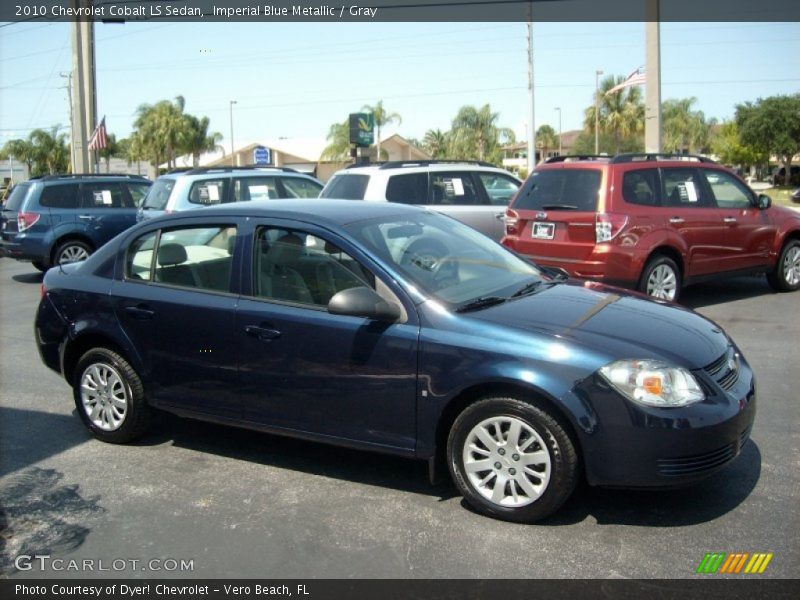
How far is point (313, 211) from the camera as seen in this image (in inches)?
199

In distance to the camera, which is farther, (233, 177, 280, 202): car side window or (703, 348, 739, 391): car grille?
(233, 177, 280, 202): car side window

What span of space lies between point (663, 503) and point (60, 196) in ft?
41.2

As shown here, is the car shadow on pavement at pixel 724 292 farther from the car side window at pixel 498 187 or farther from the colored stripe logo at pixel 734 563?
the colored stripe logo at pixel 734 563

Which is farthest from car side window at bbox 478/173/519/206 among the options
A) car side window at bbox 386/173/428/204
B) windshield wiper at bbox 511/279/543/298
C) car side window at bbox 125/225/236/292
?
car side window at bbox 125/225/236/292

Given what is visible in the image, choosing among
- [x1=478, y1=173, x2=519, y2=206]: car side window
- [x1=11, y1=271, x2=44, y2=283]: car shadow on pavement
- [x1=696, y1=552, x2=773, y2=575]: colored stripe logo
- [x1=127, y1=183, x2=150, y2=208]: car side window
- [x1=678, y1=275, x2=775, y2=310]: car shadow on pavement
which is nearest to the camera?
[x1=696, y1=552, x2=773, y2=575]: colored stripe logo

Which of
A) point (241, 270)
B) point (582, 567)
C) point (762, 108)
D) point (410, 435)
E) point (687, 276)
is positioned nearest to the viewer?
point (582, 567)

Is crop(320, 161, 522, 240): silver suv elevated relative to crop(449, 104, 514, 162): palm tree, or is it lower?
lower

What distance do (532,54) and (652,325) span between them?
26.9 meters

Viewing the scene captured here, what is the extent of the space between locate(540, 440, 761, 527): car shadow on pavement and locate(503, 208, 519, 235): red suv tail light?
525 cm

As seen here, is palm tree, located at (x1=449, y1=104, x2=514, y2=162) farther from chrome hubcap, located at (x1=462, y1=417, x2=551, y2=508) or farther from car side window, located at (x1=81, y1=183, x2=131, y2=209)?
chrome hubcap, located at (x1=462, y1=417, x2=551, y2=508)

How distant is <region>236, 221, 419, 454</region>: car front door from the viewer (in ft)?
14.5

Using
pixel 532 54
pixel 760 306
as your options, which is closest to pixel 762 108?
pixel 532 54

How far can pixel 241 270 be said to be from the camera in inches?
197

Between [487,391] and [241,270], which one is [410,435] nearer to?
[487,391]
